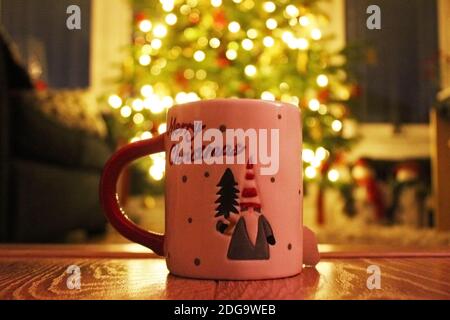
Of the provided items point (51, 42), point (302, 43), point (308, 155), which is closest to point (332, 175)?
point (308, 155)

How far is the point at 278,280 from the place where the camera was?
0.34 metres

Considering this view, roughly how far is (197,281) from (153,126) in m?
1.92

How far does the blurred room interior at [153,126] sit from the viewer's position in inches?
60.0

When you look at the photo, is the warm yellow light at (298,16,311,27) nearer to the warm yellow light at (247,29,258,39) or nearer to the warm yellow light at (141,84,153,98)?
the warm yellow light at (247,29,258,39)

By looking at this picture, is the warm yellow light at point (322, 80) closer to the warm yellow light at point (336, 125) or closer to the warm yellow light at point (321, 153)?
the warm yellow light at point (336, 125)

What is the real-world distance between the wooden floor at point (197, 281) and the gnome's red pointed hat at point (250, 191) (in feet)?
0.16

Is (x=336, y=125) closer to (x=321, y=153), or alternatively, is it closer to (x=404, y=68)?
(x=321, y=153)

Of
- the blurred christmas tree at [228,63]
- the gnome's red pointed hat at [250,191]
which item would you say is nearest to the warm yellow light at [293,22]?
the blurred christmas tree at [228,63]

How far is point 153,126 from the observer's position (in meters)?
2.22

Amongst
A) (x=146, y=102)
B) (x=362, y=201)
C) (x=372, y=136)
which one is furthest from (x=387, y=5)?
(x=146, y=102)
